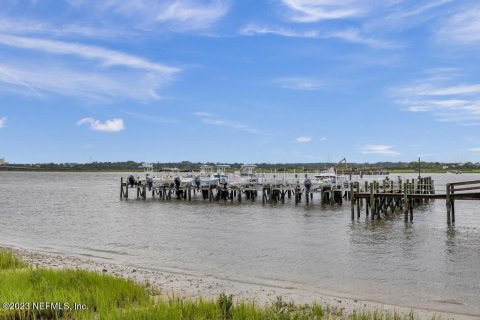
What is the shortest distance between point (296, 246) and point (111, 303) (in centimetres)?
1586

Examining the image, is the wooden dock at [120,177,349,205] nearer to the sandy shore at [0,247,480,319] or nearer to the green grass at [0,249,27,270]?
the sandy shore at [0,247,480,319]

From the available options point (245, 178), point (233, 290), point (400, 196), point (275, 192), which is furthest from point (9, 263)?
point (245, 178)

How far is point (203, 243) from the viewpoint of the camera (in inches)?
1024

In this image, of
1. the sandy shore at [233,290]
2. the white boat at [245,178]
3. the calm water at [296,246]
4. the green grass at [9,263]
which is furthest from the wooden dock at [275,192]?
the green grass at [9,263]

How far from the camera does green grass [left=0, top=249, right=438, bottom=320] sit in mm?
8719

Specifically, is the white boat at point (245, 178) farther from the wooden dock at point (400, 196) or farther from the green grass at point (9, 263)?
the green grass at point (9, 263)

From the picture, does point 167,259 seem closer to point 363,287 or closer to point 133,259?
point 133,259

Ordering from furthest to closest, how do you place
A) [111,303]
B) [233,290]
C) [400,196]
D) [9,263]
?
[400,196] < [9,263] < [233,290] < [111,303]

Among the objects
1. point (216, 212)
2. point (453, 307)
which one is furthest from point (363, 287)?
point (216, 212)

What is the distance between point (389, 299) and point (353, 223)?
20245 millimetres

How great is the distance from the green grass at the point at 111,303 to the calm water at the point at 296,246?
17.6 ft

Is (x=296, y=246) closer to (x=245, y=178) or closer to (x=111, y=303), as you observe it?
(x=111, y=303)

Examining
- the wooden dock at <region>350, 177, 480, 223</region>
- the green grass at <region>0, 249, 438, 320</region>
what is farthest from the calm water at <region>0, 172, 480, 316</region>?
the green grass at <region>0, 249, 438, 320</region>

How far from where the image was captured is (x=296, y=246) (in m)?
24.7
